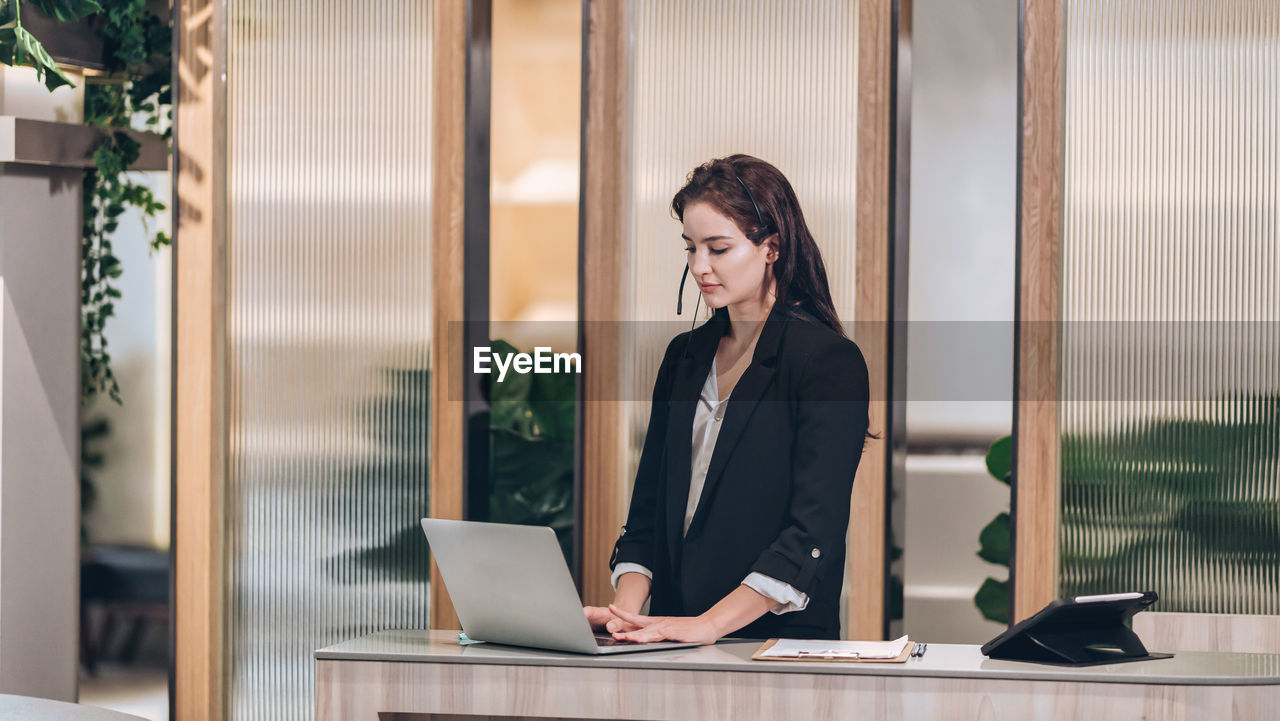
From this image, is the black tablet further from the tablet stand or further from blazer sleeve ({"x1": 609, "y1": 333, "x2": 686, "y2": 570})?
blazer sleeve ({"x1": 609, "y1": 333, "x2": 686, "y2": 570})

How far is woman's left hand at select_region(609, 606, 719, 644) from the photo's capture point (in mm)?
2207

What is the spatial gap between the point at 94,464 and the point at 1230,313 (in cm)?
351

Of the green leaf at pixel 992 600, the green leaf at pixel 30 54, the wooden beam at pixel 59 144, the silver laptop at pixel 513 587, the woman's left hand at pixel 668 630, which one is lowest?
the green leaf at pixel 992 600

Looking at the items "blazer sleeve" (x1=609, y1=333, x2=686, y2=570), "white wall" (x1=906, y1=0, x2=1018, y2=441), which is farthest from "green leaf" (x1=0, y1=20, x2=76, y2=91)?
"white wall" (x1=906, y1=0, x2=1018, y2=441)

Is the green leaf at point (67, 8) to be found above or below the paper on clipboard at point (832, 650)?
above

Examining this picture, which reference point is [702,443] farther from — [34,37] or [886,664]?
[34,37]

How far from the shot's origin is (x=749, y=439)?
267 cm

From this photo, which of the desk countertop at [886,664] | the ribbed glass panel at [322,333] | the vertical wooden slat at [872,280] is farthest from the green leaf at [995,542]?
the ribbed glass panel at [322,333]

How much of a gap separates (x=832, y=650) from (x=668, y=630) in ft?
1.08

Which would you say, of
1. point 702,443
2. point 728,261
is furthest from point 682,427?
point 728,261

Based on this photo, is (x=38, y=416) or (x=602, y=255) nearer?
(x=602, y=255)

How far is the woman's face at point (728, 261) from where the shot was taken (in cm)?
283

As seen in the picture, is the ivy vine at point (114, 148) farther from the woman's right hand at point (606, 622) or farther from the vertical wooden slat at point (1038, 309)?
the vertical wooden slat at point (1038, 309)

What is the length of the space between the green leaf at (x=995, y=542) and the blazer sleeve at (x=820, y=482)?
1380mm
